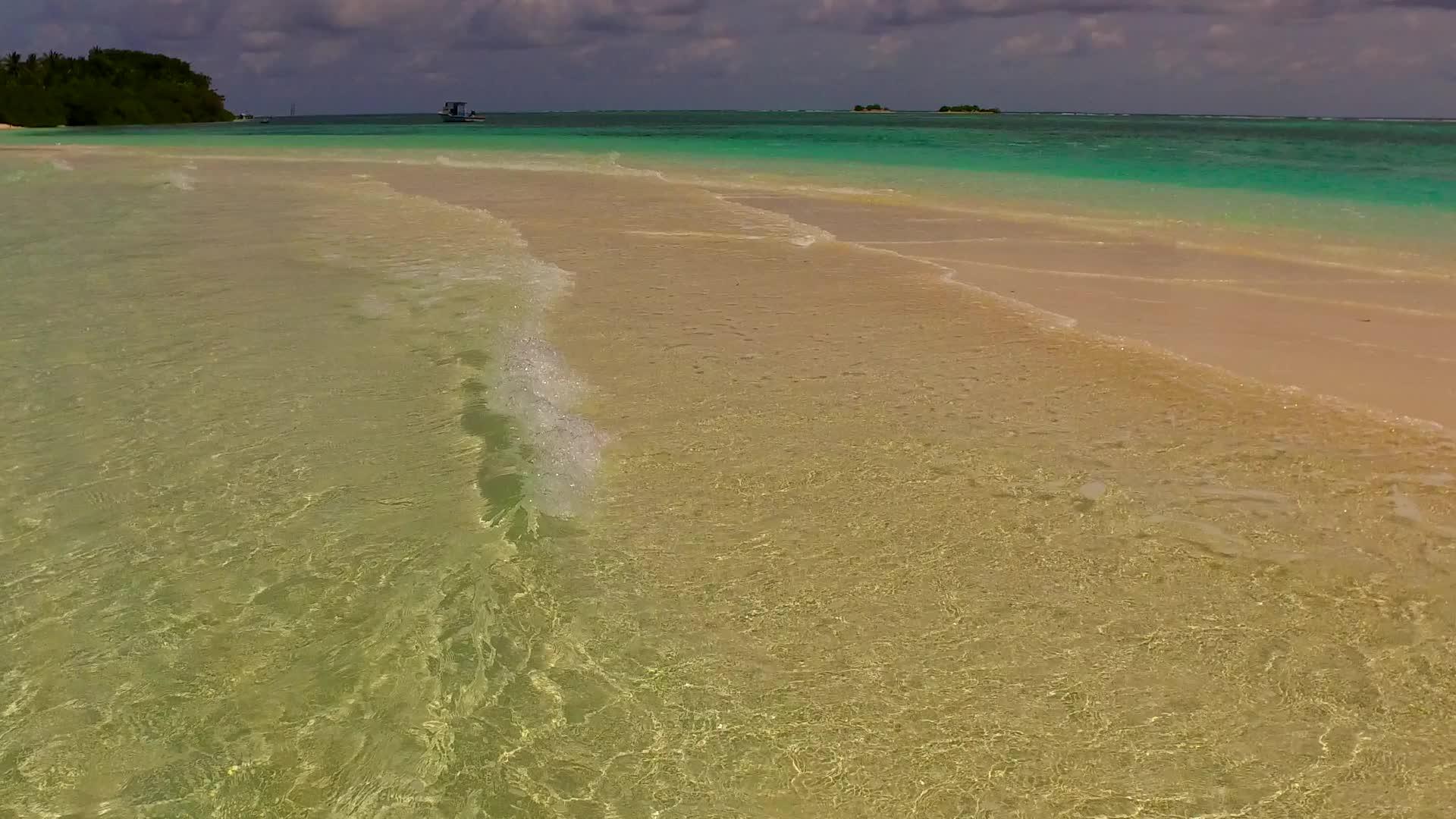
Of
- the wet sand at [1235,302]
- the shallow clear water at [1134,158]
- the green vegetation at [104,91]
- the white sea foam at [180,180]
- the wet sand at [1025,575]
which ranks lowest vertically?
the wet sand at [1025,575]

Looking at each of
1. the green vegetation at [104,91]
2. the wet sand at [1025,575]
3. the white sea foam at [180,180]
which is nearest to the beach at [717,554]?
the wet sand at [1025,575]

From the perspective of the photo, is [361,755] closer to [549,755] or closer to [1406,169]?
[549,755]

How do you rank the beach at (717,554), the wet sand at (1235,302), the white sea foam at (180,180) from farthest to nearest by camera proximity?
the white sea foam at (180,180) < the wet sand at (1235,302) < the beach at (717,554)

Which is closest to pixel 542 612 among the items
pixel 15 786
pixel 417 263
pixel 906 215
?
pixel 15 786

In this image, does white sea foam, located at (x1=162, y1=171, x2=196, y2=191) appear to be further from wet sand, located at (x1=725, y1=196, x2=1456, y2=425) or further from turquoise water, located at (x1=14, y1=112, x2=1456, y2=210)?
turquoise water, located at (x1=14, y1=112, x2=1456, y2=210)

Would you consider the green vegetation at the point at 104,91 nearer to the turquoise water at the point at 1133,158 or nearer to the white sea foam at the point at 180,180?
the turquoise water at the point at 1133,158

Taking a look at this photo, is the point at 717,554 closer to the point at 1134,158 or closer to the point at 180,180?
the point at 180,180
